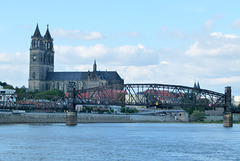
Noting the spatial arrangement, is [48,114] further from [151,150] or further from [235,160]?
[235,160]

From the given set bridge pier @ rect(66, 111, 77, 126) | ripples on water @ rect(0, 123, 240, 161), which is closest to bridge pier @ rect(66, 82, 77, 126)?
bridge pier @ rect(66, 111, 77, 126)

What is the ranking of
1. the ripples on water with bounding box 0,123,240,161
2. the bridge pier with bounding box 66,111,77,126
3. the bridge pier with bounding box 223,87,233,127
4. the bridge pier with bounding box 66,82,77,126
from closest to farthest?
the ripples on water with bounding box 0,123,240,161
the bridge pier with bounding box 66,111,77,126
the bridge pier with bounding box 66,82,77,126
the bridge pier with bounding box 223,87,233,127

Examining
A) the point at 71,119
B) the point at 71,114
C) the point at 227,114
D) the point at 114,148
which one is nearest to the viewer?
the point at 114,148

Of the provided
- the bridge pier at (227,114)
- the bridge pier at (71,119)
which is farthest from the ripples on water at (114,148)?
the bridge pier at (227,114)

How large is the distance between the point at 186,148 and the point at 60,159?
76.8 ft

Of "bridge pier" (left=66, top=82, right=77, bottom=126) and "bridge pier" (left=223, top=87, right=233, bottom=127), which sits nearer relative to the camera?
"bridge pier" (left=66, top=82, right=77, bottom=126)

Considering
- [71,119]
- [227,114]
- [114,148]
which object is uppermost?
[227,114]

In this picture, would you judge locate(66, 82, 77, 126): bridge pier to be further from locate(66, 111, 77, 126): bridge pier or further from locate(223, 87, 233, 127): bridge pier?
locate(223, 87, 233, 127): bridge pier

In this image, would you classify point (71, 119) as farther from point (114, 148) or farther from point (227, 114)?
point (114, 148)

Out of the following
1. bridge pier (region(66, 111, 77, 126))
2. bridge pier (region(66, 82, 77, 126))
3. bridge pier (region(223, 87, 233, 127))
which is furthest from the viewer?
bridge pier (region(223, 87, 233, 127))

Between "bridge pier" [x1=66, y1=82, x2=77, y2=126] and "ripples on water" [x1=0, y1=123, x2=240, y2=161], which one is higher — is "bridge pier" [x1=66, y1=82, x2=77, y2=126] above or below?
above

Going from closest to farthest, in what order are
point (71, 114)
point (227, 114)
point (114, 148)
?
point (114, 148)
point (71, 114)
point (227, 114)

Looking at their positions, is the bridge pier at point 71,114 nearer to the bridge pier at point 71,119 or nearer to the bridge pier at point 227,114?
the bridge pier at point 71,119

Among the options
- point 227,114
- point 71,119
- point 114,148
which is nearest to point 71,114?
point 71,119
